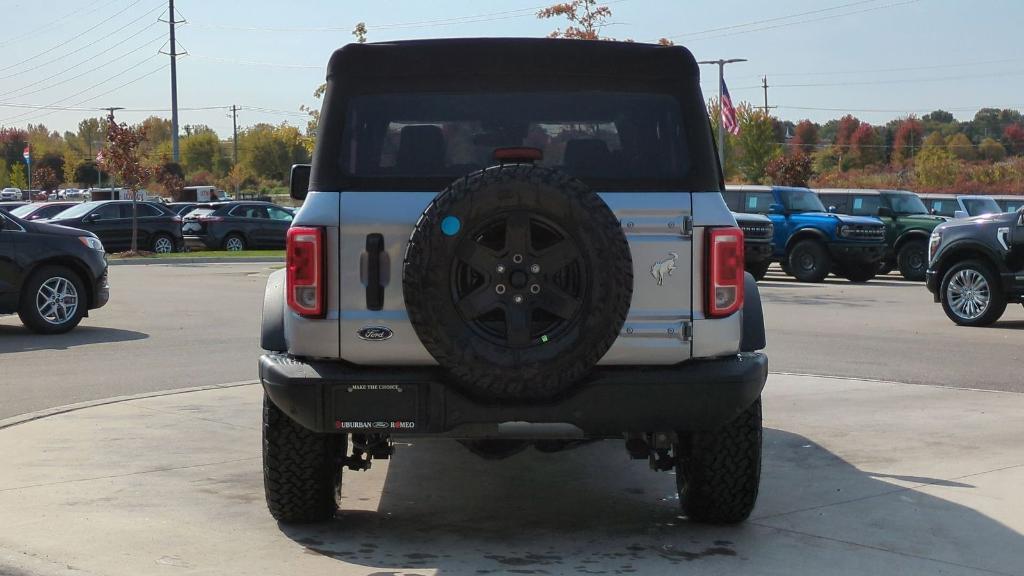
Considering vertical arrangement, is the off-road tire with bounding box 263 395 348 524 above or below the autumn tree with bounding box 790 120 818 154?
below

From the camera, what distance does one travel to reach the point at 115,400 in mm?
9938

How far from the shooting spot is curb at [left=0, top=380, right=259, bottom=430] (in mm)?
9048

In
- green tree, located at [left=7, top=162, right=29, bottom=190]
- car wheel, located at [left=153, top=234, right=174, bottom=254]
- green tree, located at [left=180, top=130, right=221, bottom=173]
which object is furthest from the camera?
green tree, located at [left=180, top=130, right=221, bottom=173]

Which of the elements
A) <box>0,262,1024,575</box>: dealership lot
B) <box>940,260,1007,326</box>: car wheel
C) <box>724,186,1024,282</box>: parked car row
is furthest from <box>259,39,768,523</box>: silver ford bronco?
<box>724,186,1024,282</box>: parked car row

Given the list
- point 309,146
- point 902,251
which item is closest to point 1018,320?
point 902,251

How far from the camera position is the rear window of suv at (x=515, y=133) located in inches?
226

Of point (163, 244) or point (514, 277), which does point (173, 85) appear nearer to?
point (163, 244)

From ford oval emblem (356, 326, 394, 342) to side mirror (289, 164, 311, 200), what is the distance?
1.31 meters

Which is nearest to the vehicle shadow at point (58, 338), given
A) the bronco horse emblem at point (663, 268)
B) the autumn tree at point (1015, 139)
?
the bronco horse emblem at point (663, 268)

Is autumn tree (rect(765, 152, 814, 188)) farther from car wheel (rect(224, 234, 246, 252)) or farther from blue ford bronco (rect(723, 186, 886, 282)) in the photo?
blue ford bronco (rect(723, 186, 886, 282))

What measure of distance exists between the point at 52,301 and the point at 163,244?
80.6 ft

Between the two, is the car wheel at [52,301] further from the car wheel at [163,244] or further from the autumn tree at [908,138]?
the autumn tree at [908,138]

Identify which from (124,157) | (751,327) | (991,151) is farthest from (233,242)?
(991,151)

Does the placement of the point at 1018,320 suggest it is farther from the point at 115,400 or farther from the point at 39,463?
the point at 39,463
